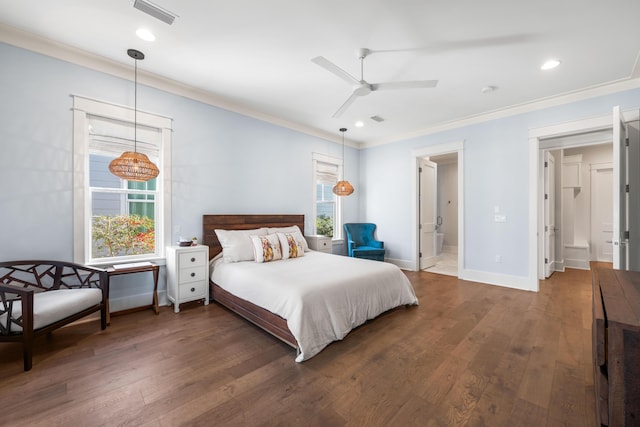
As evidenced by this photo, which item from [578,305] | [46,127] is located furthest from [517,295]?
[46,127]

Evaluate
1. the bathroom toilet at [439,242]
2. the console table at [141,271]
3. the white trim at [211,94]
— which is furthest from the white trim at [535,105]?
the console table at [141,271]

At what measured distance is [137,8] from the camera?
2203mm

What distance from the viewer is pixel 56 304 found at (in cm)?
226

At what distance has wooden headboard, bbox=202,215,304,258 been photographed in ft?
12.6

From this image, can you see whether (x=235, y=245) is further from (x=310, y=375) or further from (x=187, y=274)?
(x=310, y=375)

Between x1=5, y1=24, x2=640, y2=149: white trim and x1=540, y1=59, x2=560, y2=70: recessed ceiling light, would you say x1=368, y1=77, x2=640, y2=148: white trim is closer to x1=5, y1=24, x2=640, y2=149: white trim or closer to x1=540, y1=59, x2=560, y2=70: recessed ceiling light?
x1=5, y1=24, x2=640, y2=149: white trim

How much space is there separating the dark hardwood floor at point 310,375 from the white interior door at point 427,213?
2.61 meters

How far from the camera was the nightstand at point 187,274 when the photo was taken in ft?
10.7

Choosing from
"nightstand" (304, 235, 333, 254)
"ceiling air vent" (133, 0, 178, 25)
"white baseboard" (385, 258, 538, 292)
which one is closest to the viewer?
"ceiling air vent" (133, 0, 178, 25)

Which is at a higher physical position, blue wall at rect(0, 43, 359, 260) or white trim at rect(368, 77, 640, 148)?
white trim at rect(368, 77, 640, 148)

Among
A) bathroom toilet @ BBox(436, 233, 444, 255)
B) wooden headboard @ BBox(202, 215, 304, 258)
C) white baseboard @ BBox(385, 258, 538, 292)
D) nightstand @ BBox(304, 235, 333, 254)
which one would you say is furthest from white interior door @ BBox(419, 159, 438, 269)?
wooden headboard @ BBox(202, 215, 304, 258)

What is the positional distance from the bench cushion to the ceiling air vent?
99.9 inches

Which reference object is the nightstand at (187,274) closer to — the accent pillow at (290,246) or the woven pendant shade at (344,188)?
the accent pillow at (290,246)

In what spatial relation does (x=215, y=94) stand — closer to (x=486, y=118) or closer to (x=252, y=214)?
(x=252, y=214)
